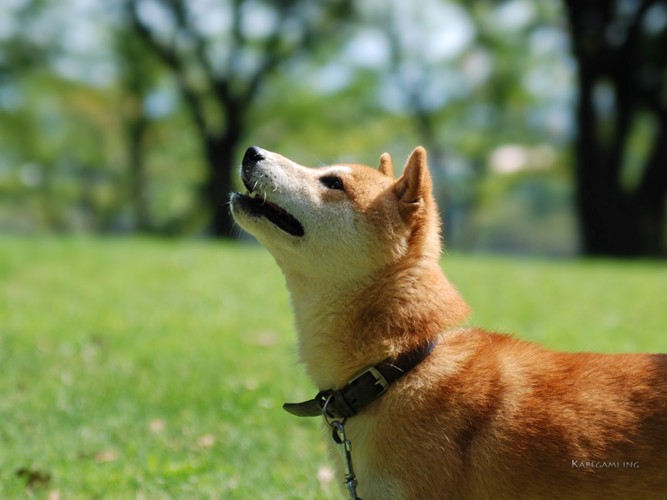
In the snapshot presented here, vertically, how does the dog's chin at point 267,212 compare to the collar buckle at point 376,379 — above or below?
above

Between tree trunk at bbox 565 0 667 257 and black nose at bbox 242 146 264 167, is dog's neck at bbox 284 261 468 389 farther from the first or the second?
tree trunk at bbox 565 0 667 257

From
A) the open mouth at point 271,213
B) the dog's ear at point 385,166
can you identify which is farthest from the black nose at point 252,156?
the dog's ear at point 385,166

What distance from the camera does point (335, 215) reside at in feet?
10.5

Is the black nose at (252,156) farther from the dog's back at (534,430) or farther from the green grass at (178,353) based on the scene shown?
the green grass at (178,353)

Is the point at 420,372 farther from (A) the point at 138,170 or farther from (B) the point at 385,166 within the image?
(A) the point at 138,170

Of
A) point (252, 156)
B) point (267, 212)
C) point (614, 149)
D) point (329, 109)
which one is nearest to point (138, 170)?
point (329, 109)

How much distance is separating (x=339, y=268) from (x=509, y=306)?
6632mm

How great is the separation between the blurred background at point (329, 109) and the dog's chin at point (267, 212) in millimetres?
19547

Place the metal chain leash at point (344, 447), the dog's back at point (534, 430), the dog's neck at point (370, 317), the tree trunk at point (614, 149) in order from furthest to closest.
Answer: the tree trunk at point (614, 149), the dog's neck at point (370, 317), the metal chain leash at point (344, 447), the dog's back at point (534, 430)

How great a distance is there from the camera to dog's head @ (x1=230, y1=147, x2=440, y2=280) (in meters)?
3.14

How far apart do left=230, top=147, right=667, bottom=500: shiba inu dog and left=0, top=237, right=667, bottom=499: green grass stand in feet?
5.04

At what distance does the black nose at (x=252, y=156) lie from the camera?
331cm

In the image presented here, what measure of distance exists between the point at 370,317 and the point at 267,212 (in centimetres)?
65

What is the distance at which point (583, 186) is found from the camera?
76.9 ft
